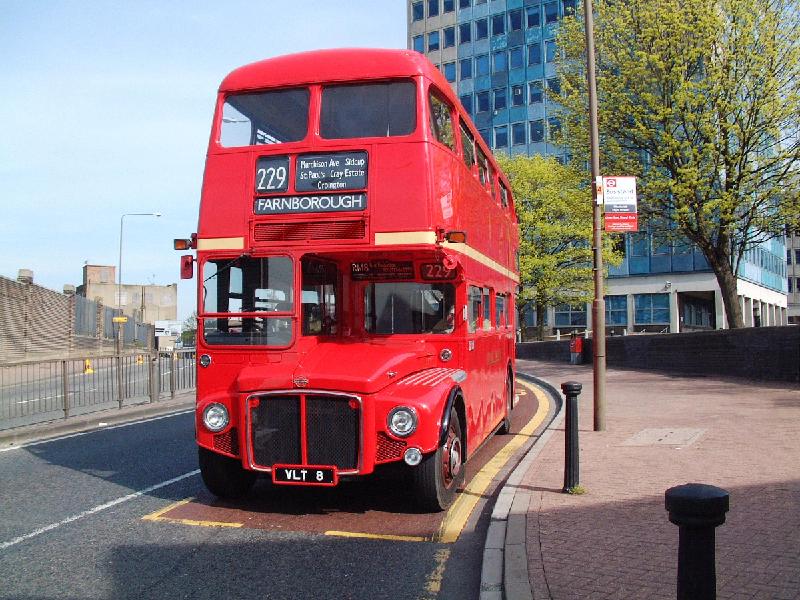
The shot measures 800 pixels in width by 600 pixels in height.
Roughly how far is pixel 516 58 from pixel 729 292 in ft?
142

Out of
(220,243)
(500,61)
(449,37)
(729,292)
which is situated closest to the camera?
(220,243)

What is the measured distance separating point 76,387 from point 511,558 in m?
11.1

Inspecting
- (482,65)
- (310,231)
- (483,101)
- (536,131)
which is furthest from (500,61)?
(310,231)

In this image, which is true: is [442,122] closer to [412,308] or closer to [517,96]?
[412,308]

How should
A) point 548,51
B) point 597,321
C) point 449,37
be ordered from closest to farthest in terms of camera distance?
1. point 597,321
2. point 548,51
3. point 449,37

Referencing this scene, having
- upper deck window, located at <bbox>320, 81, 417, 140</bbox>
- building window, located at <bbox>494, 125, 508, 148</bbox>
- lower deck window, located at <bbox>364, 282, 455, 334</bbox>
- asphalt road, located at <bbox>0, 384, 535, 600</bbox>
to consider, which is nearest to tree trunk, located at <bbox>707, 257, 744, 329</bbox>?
lower deck window, located at <bbox>364, 282, 455, 334</bbox>

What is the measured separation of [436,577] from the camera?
5.09 metres

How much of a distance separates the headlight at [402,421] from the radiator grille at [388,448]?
89 mm

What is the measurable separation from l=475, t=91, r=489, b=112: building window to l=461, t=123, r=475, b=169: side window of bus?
55.5 m

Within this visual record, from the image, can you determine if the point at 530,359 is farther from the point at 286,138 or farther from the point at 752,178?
the point at 286,138

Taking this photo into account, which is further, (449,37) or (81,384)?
(449,37)

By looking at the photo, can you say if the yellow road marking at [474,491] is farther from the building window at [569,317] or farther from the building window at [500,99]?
the building window at [500,99]

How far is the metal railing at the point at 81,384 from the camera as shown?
12.9 meters

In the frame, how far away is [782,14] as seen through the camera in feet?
73.3
